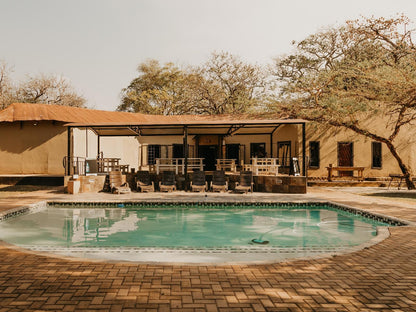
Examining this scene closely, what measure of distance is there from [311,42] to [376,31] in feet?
37.1

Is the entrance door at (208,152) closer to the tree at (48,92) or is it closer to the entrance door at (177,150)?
the entrance door at (177,150)

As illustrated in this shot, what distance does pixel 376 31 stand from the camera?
14539 mm

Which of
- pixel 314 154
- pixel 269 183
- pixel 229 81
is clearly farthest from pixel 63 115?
pixel 229 81

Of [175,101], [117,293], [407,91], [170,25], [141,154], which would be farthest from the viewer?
[175,101]

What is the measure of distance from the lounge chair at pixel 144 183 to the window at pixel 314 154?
945cm

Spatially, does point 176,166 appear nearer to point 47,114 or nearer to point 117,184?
point 117,184

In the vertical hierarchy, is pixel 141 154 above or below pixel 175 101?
below

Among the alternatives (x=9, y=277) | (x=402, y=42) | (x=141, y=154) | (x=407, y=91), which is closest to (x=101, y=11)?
(x=141, y=154)

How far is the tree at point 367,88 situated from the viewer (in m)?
13.3

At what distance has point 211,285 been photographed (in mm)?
3725

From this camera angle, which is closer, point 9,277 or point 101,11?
point 9,277

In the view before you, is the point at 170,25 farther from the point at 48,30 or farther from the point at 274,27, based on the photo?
the point at 48,30

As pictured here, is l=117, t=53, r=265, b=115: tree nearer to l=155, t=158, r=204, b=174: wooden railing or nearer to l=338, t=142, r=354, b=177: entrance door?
l=338, t=142, r=354, b=177: entrance door

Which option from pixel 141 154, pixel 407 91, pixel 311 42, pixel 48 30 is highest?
pixel 311 42
